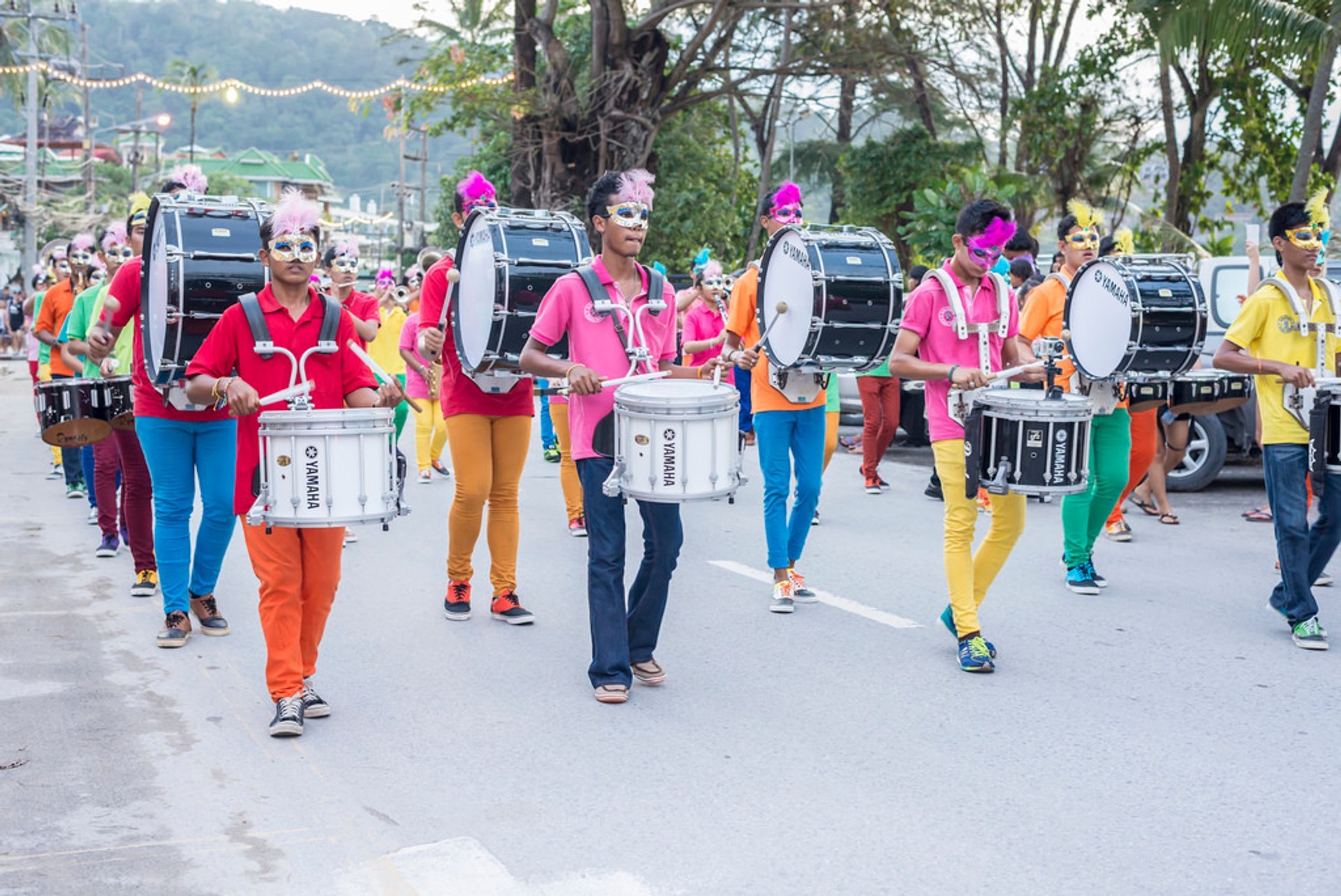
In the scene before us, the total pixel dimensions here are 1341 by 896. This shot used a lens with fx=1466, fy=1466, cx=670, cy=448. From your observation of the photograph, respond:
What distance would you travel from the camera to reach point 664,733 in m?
5.43

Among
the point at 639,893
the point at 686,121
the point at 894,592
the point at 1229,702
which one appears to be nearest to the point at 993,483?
the point at 1229,702

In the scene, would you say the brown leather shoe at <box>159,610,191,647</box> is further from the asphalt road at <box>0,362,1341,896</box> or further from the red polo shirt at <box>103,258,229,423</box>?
the red polo shirt at <box>103,258,229,423</box>

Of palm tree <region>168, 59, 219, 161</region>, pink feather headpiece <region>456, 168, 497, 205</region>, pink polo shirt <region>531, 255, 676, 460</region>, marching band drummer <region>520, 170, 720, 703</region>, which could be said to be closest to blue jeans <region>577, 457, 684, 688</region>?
marching band drummer <region>520, 170, 720, 703</region>

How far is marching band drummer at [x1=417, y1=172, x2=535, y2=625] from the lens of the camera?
23.3 ft

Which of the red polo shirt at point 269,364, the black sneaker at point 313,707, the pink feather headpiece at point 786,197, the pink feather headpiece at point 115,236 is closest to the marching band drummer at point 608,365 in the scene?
the red polo shirt at point 269,364

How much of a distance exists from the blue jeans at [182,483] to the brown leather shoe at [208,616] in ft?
0.46

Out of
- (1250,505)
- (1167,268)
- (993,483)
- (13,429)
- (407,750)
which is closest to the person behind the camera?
(407,750)

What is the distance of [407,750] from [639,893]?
58.8 inches

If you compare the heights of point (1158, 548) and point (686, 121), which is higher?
point (686, 121)

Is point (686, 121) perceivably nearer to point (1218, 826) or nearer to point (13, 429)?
point (13, 429)

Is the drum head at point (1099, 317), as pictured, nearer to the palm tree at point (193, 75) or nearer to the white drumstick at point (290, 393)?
the white drumstick at point (290, 393)

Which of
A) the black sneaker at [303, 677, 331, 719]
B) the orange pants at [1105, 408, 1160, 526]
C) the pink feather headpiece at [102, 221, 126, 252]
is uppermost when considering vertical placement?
the pink feather headpiece at [102, 221, 126, 252]

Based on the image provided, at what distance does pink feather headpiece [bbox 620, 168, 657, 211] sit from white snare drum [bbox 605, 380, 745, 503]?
2.58 feet

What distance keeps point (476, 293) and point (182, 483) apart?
169cm
